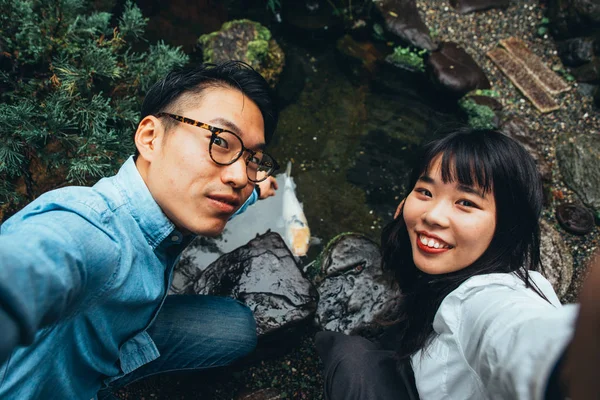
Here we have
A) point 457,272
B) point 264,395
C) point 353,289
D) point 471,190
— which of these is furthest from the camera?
point 353,289

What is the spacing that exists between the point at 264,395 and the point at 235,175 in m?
1.82

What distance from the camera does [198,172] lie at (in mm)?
1646

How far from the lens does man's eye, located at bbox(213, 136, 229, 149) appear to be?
169 centimetres

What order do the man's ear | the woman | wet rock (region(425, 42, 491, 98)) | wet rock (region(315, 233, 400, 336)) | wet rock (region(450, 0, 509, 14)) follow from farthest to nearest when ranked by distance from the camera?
wet rock (region(450, 0, 509, 14)), wet rock (region(425, 42, 491, 98)), wet rock (region(315, 233, 400, 336)), the man's ear, the woman

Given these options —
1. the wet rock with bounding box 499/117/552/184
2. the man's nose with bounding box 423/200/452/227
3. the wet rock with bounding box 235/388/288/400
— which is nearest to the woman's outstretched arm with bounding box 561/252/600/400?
the man's nose with bounding box 423/200/452/227

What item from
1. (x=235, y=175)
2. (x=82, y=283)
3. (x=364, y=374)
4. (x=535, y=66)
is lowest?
(x=364, y=374)

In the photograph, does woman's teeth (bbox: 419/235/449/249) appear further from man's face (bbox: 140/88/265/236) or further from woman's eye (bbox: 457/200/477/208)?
man's face (bbox: 140/88/265/236)

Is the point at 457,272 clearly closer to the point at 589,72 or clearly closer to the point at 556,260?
the point at 556,260

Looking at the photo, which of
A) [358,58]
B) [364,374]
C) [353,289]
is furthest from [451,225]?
[358,58]

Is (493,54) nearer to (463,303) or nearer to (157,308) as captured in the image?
(463,303)

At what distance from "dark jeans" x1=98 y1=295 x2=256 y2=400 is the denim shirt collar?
0.93 metres

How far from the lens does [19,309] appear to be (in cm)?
97

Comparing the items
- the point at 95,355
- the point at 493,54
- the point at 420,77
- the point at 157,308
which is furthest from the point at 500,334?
the point at 493,54

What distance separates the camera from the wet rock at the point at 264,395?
266cm
